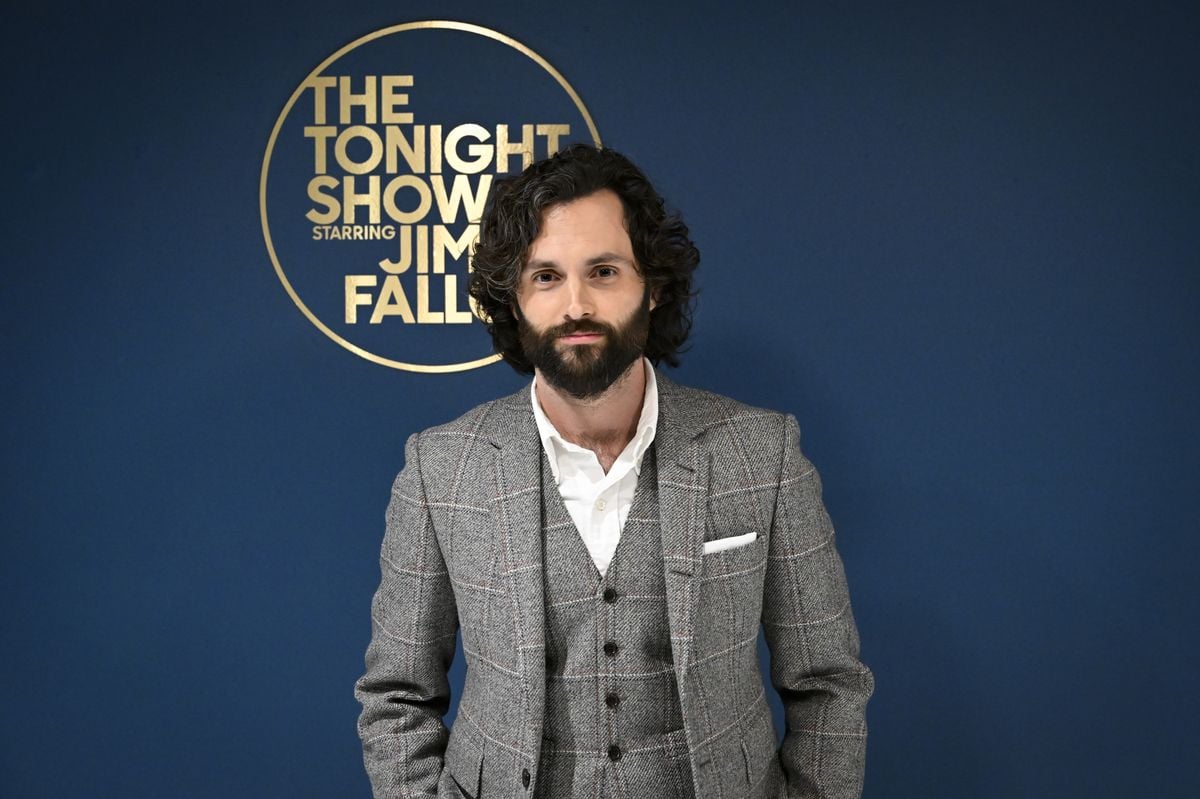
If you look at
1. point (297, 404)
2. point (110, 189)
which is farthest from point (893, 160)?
point (110, 189)

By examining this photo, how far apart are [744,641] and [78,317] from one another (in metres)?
1.51

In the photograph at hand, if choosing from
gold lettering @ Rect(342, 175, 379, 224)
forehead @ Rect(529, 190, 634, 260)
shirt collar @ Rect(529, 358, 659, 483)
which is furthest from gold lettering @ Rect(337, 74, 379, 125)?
shirt collar @ Rect(529, 358, 659, 483)

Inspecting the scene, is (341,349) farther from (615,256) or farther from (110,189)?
(615,256)

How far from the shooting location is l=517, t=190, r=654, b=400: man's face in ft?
5.24

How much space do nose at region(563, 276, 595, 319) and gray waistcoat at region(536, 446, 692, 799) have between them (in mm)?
315

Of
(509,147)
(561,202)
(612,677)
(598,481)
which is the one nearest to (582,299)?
(561,202)

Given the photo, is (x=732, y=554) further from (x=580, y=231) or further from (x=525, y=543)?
(x=580, y=231)

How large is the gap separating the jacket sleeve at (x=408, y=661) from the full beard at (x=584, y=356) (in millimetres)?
299

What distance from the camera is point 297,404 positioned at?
220 centimetres

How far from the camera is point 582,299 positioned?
1.60 metres

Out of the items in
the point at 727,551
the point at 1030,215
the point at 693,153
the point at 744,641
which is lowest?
the point at 744,641

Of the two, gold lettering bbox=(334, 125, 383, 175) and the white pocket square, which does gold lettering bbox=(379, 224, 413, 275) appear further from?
the white pocket square

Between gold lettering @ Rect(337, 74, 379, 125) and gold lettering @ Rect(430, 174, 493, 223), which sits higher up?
gold lettering @ Rect(337, 74, 379, 125)

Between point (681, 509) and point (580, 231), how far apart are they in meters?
0.45
